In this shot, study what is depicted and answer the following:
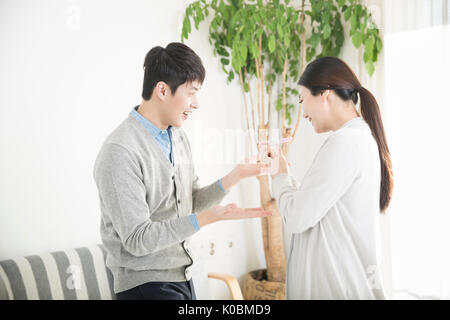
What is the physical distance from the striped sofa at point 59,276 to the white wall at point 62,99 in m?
0.08

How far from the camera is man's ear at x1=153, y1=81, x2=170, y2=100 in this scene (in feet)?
3.63

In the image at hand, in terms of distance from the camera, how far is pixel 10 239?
134 centimetres

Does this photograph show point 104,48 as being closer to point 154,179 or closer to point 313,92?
point 154,179

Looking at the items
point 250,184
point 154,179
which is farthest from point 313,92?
point 250,184

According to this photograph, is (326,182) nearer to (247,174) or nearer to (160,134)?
(247,174)

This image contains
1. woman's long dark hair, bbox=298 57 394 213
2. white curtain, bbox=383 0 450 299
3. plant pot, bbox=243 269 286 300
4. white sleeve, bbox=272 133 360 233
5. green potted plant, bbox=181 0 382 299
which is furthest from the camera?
plant pot, bbox=243 269 286 300

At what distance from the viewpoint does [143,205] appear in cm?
101

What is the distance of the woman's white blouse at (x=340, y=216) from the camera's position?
98 centimetres

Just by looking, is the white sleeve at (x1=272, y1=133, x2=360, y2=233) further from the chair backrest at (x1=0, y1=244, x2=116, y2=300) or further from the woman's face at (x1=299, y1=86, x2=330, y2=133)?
the chair backrest at (x1=0, y1=244, x2=116, y2=300)

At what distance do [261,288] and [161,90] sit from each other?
1.36m

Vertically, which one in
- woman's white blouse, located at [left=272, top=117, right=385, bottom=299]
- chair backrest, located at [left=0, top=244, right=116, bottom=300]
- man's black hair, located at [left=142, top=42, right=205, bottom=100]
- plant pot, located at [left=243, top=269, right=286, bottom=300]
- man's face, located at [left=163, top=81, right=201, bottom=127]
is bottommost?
plant pot, located at [left=243, top=269, right=286, bottom=300]

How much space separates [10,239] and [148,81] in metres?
0.74

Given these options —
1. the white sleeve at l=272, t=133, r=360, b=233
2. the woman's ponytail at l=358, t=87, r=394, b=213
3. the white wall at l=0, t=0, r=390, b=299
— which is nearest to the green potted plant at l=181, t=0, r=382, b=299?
the white wall at l=0, t=0, r=390, b=299

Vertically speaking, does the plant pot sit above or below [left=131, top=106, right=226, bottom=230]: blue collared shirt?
below
